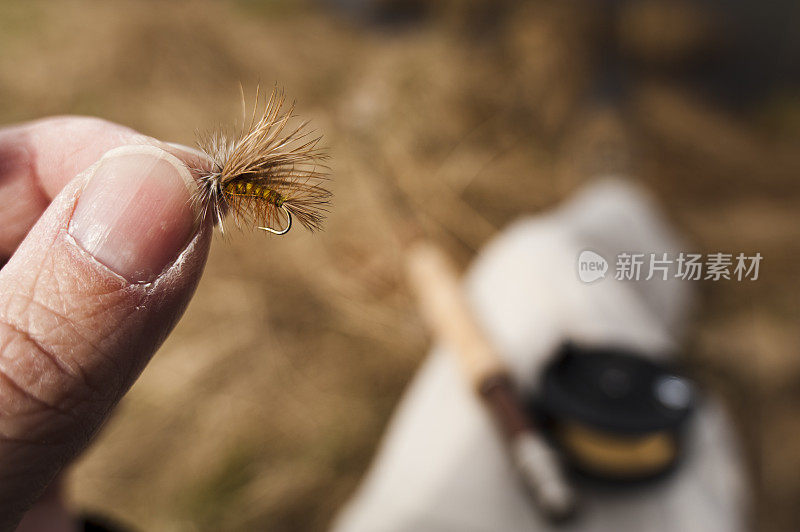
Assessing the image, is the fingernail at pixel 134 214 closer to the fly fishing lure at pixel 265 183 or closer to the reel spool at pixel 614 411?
the fly fishing lure at pixel 265 183

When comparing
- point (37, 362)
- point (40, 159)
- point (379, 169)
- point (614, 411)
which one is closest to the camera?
point (37, 362)

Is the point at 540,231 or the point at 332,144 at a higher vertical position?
the point at 332,144

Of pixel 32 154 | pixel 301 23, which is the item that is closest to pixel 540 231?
pixel 32 154

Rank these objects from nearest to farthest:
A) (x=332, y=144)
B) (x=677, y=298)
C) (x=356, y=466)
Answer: (x=356, y=466)
(x=677, y=298)
(x=332, y=144)

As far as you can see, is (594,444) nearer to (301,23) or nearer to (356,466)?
(356,466)

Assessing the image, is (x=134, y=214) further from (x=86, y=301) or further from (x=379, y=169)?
(x=379, y=169)

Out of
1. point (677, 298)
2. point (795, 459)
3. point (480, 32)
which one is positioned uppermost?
point (480, 32)

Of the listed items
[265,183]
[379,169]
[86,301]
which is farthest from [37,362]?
[379,169]
